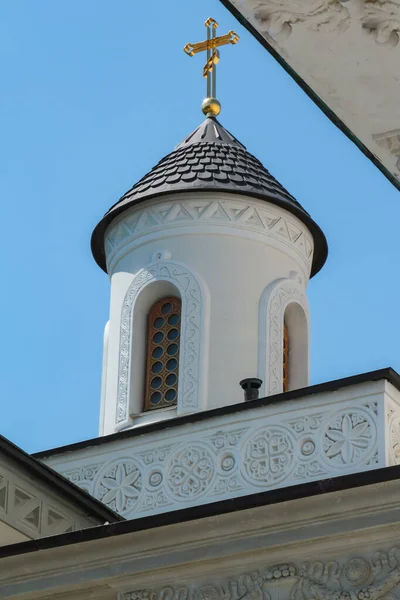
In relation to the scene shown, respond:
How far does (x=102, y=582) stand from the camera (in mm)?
8984

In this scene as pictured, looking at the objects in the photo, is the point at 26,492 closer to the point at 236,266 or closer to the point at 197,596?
the point at 197,596

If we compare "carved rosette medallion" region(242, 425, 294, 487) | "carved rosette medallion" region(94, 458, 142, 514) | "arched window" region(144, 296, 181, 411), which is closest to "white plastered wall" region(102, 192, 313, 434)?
"arched window" region(144, 296, 181, 411)

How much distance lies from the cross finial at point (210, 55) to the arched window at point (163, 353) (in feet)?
8.13

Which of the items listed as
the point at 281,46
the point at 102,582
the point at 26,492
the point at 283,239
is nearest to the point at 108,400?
the point at 283,239

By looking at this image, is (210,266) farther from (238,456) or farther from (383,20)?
(383,20)

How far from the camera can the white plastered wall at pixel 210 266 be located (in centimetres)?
1288

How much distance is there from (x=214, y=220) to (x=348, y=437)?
3636mm

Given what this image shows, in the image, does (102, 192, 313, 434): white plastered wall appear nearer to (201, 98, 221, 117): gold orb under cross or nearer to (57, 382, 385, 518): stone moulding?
(57, 382, 385, 518): stone moulding

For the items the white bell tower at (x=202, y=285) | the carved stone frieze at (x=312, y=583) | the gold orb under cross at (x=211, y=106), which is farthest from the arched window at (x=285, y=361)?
the carved stone frieze at (x=312, y=583)

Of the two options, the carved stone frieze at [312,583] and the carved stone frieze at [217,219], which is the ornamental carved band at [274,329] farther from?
the carved stone frieze at [312,583]

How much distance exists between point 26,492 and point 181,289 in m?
3.69

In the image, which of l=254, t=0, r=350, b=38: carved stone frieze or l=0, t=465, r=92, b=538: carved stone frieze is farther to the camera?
l=0, t=465, r=92, b=538: carved stone frieze

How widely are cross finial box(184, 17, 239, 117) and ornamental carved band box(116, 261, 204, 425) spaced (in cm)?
229

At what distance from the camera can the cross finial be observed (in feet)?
49.2
